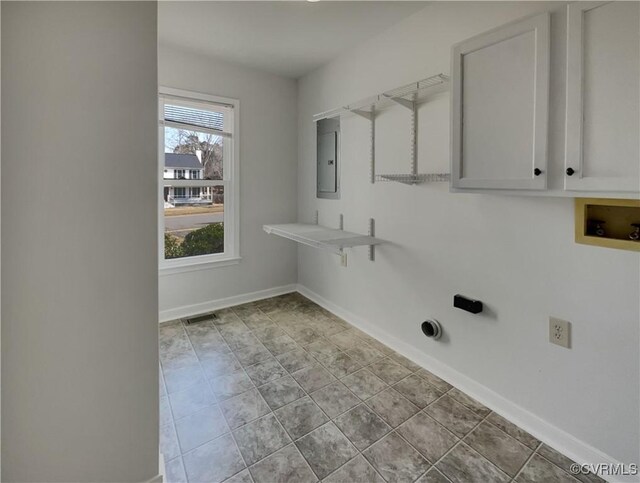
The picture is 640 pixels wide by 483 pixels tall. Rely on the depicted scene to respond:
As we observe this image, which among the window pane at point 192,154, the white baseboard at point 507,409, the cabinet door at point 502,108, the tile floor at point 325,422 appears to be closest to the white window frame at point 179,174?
the window pane at point 192,154

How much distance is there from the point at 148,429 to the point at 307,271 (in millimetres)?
2570

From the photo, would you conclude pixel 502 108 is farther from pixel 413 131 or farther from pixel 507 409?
pixel 507 409

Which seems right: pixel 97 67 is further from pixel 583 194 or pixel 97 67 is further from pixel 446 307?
pixel 446 307

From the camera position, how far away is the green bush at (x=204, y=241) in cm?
339

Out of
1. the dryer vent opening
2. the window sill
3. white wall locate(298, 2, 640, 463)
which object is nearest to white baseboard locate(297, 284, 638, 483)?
white wall locate(298, 2, 640, 463)

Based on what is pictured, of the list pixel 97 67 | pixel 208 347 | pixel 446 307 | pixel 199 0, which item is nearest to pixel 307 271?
pixel 208 347

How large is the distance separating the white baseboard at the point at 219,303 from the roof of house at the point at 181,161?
4.52 ft

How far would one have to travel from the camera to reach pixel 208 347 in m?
2.64

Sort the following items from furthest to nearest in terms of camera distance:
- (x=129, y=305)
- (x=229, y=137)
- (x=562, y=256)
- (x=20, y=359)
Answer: (x=229, y=137) → (x=562, y=256) → (x=129, y=305) → (x=20, y=359)

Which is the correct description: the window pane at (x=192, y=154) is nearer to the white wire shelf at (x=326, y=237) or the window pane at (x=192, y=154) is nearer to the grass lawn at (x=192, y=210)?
the grass lawn at (x=192, y=210)

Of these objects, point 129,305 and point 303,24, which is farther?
point 303,24

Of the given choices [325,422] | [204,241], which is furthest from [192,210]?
→ [325,422]

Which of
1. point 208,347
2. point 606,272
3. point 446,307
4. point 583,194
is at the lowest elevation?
point 208,347

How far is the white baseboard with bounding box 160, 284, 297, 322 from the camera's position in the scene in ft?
10.6
